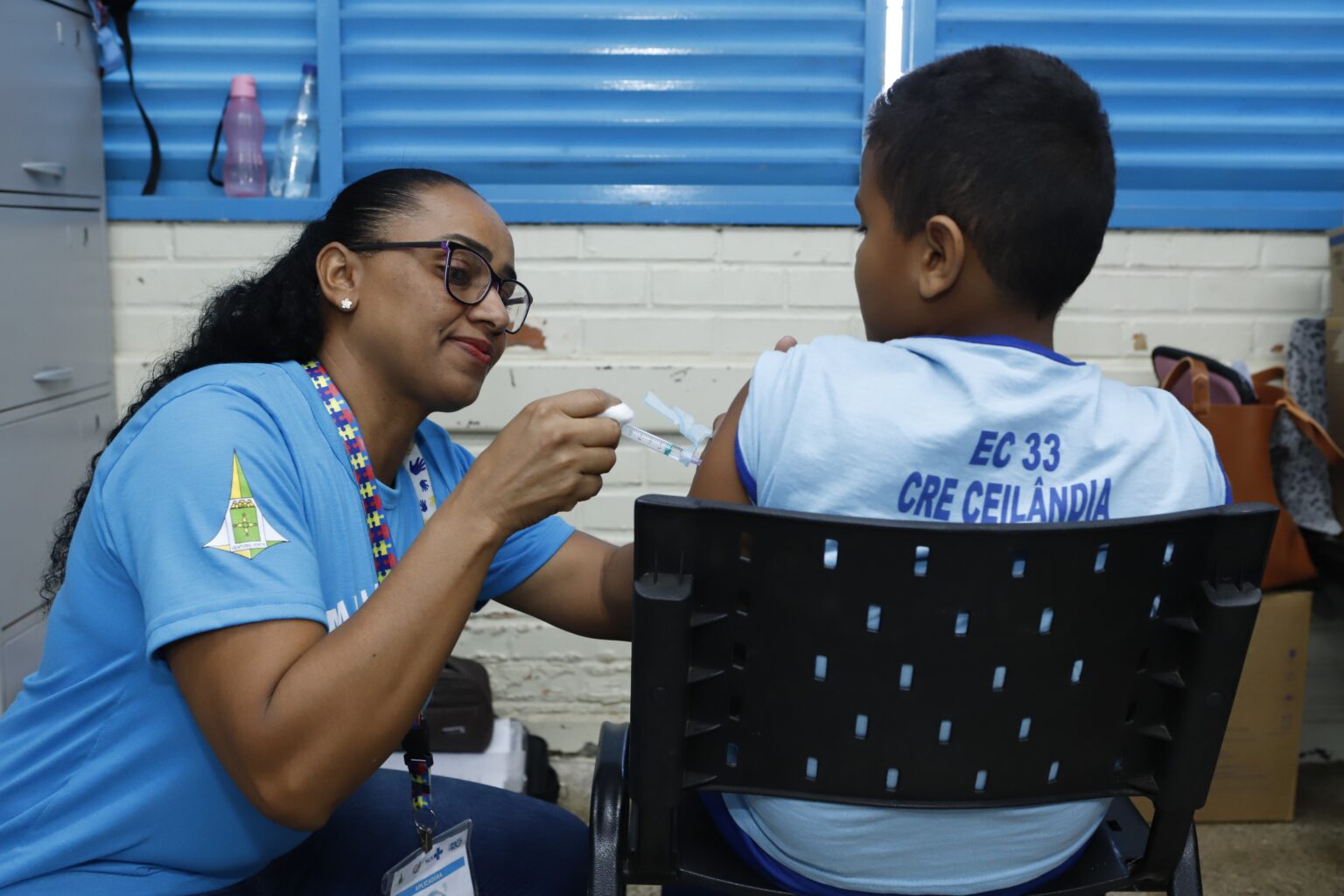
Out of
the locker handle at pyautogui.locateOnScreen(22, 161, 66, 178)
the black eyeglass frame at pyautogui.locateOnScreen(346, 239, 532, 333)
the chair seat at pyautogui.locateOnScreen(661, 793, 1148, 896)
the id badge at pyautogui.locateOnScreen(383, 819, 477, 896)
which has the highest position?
the locker handle at pyautogui.locateOnScreen(22, 161, 66, 178)

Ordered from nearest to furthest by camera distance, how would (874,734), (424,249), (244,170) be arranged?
(874,734)
(424,249)
(244,170)

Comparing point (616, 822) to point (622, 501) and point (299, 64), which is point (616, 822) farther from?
point (299, 64)

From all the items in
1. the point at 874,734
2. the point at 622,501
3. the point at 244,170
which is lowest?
the point at 622,501

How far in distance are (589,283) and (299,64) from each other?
2.77 feet

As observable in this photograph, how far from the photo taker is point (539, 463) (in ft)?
3.32

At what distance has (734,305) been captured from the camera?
255cm

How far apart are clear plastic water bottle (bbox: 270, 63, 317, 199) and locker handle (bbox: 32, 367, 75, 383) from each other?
1.99ft

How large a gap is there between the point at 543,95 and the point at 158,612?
1890 millimetres

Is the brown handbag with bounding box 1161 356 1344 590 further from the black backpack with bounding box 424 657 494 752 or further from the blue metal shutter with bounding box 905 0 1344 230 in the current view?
the black backpack with bounding box 424 657 494 752

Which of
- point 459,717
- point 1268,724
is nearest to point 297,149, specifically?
point 459,717

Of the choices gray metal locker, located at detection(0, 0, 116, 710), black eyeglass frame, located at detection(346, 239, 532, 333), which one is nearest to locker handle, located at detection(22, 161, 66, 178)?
gray metal locker, located at detection(0, 0, 116, 710)

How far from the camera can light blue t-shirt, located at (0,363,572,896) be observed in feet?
3.18

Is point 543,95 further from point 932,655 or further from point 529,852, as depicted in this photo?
point 932,655

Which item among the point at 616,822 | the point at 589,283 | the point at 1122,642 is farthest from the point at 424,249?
the point at 589,283
